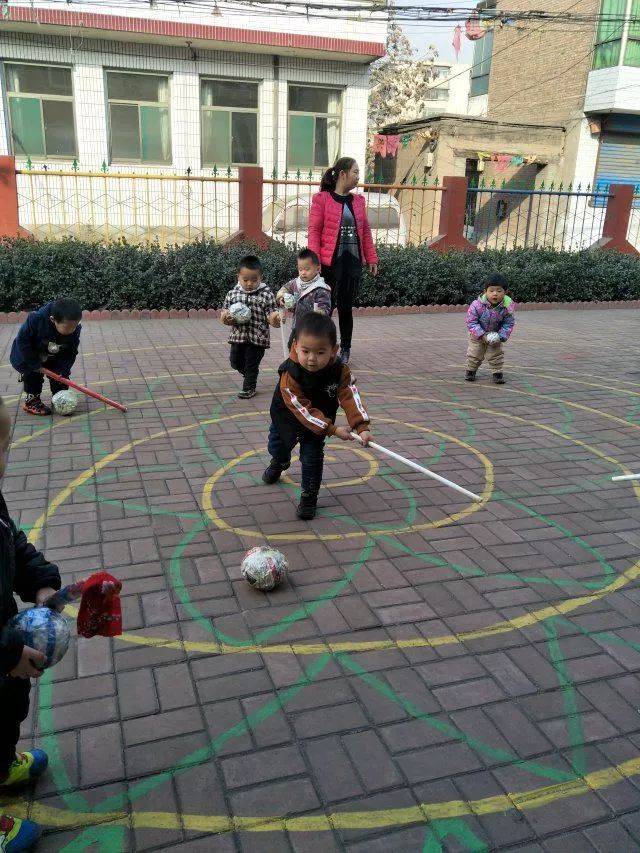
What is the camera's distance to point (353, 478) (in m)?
4.81

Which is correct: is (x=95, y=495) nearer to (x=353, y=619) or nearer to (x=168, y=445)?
(x=168, y=445)

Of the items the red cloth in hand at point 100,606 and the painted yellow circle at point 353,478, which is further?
the painted yellow circle at point 353,478

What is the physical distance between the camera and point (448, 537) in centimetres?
399

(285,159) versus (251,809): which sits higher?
(285,159)

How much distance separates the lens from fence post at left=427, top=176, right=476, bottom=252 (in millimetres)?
13148

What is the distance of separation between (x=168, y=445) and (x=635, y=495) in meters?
3.32

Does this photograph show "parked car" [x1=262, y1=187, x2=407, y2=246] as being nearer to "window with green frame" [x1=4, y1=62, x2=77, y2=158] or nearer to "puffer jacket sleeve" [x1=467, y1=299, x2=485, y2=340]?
"window with green frame" [x1=4, y1=62, x2=77, y2=158]

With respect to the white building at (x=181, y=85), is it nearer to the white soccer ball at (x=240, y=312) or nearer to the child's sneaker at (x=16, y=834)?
the white soccer ball at (x=240, y=312)

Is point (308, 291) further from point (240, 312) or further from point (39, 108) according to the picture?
point (39, 108)

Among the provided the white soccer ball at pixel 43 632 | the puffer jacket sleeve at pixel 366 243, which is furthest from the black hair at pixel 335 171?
the white soccer ball at pixel 43 632

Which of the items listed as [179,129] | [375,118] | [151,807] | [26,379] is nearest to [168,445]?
[26,379]

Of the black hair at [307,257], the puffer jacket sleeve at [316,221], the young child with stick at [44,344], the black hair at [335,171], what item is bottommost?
the young child with stick at [44,344]

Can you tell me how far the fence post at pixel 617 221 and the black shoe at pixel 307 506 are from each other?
42.0ft

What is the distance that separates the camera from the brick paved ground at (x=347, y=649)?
2.21 metres
